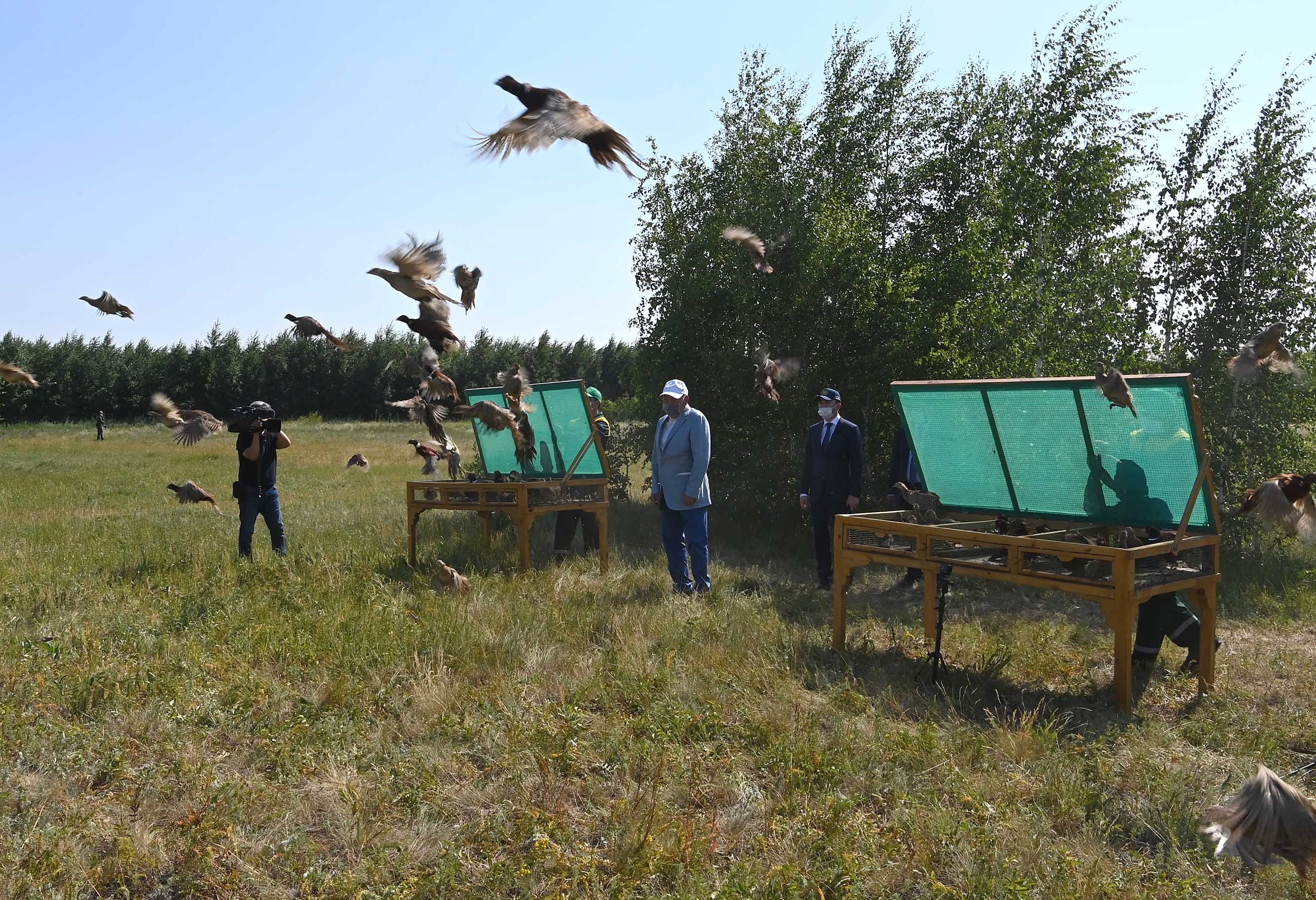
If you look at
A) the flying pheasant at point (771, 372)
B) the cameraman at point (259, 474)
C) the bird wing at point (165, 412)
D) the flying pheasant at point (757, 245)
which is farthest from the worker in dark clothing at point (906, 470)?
the bird wing at point (165, 412)

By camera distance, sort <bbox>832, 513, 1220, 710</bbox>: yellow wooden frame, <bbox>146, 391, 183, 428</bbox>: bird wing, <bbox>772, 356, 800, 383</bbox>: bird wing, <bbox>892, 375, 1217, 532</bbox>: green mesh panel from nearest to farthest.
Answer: <bbox>832, 513, 1220, 710</bbox>: yellow wooden frame → <bbox>892, 375, 1217, 532</bbox>: green mesh panel → <bbox>146, 391, 183, 428</bbox>: bird wing → <bbox>772, 356, 800, 383</bbox>: bird wing

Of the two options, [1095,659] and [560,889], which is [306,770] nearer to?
[560,889]

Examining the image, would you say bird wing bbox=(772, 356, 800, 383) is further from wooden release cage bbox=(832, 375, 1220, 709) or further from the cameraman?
the cameraman

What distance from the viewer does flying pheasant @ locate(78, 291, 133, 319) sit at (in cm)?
926

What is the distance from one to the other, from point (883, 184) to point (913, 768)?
12.2 meters

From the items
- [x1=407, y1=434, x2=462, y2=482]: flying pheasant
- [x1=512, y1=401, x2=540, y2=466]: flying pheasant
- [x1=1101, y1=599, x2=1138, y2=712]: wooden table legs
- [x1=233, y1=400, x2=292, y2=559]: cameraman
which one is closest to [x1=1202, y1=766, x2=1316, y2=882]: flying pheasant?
[x1=1101, y1=599, x2=1138, y2=712]: wooden table legs

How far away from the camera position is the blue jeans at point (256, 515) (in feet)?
37.0

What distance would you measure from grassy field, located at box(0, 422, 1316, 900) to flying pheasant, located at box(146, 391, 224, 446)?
1371 mm

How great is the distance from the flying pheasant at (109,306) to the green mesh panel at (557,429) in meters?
3.80

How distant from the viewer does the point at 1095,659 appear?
7.62 m

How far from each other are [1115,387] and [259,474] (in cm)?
857

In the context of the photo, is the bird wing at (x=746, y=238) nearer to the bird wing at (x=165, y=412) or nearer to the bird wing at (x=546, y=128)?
the bird wing at (x=546, y=128)

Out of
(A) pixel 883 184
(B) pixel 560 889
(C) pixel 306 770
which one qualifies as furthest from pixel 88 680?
(A) pixel 883 184

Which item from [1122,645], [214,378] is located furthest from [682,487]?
[214,378]
